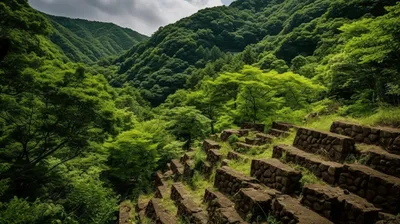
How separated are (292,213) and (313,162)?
6.19ft

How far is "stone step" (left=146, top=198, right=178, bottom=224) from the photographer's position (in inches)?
353

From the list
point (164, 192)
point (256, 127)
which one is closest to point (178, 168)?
point (164, 192)

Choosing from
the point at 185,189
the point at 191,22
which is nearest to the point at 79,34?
the point at 191,22

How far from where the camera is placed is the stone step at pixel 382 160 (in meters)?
5.24

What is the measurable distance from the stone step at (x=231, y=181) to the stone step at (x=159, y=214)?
6.22ft

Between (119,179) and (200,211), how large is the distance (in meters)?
15.8

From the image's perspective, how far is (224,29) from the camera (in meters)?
98.2

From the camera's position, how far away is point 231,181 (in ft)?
26.7

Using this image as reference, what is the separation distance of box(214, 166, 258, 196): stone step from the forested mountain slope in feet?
93.7

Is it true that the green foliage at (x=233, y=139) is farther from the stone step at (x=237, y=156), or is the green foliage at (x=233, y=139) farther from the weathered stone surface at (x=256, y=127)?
the weathered stone surface at (x=256, y=127)

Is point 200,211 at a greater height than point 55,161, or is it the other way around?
point 200,211

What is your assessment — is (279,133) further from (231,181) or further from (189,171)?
(189,171)

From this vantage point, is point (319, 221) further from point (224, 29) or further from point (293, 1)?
point (293, 1)

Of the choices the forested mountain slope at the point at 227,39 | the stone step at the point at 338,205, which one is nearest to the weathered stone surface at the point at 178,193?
the stone step at the point at 338,205
